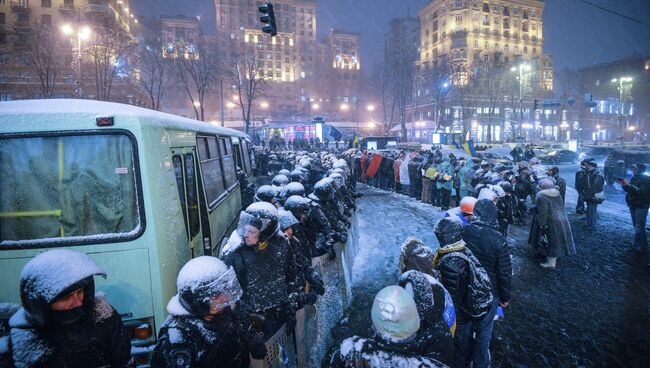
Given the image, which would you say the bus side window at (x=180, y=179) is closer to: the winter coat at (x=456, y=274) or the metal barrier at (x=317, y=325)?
the metal barrier at (x=317, y=325)

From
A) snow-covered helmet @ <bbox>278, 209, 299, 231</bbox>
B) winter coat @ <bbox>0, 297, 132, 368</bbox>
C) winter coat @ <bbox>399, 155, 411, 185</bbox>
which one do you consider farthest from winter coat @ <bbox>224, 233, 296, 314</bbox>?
winter coat @ <bbox>399, 155, 411, 185</bbox>

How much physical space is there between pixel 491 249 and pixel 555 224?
13.8ft

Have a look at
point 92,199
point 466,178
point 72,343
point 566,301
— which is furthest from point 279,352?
point 466,178

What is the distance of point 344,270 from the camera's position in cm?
537

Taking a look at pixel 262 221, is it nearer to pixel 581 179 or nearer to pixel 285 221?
pixel 285 221

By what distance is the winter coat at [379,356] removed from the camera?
1774 millimetres

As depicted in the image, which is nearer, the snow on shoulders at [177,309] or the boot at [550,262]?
the snow on shoulders at [177,309]

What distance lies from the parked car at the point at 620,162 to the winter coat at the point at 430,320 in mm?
19334

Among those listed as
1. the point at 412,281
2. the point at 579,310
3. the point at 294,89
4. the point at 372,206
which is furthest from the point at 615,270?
the point at 294,89

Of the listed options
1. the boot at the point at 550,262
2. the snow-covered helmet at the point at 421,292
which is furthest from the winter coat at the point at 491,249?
the boot at the point at 550,262

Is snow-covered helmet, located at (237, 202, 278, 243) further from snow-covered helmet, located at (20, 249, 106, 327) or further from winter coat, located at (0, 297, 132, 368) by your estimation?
snow-covered helmet, located at (20, 249, 106, 327)

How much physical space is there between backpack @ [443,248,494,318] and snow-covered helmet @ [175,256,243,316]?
85.0 inches

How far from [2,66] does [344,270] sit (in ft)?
186

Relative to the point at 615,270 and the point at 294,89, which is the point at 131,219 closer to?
the point at 615,270
